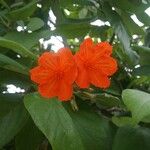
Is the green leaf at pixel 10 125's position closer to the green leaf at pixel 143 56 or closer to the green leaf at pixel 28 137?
the green leaf at pixel 28 137

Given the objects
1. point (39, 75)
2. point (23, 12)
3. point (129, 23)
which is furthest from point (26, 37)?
point (129, 23)

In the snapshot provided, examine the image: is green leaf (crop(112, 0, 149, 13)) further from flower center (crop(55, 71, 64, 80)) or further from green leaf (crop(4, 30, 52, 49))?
flower center (crop(55, 71, 64, 80))

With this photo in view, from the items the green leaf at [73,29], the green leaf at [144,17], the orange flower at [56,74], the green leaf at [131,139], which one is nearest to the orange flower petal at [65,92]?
the orange flower at [56,74]

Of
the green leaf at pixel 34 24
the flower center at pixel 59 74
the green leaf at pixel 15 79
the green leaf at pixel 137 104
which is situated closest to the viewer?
the green leaf at pixel 137 104

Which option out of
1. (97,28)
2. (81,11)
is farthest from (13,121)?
(81,11)

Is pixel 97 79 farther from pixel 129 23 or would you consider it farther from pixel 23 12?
pixel 129 23

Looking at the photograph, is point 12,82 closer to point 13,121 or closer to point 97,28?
point 13,121
